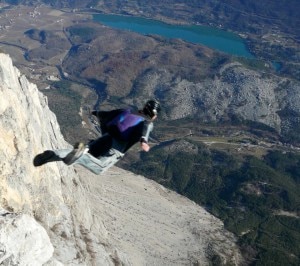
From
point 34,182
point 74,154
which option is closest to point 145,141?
point 74,154

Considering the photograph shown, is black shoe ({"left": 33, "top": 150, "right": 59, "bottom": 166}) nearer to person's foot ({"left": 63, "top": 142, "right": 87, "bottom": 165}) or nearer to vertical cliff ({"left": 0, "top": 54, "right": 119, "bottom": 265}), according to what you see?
person's foot ({"left": 63, "top": 142, "right": 87, "bottom": 165})

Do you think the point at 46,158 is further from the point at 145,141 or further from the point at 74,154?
the point at 145,141

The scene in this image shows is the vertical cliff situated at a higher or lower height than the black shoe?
lower

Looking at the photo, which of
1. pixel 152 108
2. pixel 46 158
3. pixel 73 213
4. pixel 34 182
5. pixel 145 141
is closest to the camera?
pixel 46 158

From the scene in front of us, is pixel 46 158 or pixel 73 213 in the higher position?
pixel 46 158

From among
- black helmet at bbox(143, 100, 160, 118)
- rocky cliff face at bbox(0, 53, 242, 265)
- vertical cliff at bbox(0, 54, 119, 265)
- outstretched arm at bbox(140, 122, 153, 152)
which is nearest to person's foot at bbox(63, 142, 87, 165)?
outstretched arm at bbox(140, 122, 153, 152)

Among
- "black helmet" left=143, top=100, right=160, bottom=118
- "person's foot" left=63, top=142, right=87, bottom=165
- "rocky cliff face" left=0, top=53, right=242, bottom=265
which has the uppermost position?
"black helmet" left=143, top=100, right=160, bottom=118

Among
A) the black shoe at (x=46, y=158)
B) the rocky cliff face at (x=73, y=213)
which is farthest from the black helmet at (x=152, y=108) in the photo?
the rocky cliff face at (x=73, y=213)
